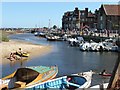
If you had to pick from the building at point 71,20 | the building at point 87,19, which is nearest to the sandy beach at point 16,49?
the building at point 87,19

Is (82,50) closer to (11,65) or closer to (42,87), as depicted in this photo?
(11,65)

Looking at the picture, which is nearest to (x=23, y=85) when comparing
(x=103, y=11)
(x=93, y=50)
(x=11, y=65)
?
(x=11, y=65)

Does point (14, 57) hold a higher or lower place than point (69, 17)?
lower

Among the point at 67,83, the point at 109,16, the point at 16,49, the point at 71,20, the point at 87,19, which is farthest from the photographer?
the point at 71,20

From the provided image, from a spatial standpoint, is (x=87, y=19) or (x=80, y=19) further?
(x=80, y=19)

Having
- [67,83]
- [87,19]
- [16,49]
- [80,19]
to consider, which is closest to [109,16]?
[87,19]

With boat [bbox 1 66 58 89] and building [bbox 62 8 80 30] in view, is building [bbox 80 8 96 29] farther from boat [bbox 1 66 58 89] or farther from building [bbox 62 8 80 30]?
boat [bbox 1 66 58 89]

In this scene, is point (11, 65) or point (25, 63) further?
point (25, 63)

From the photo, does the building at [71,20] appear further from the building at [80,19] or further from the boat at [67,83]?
the boat at [67,83]

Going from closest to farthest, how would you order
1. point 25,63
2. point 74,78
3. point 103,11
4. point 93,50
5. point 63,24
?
point 74,78 < point 25,63 < point 93,50 < point 103,11 < point 63,24

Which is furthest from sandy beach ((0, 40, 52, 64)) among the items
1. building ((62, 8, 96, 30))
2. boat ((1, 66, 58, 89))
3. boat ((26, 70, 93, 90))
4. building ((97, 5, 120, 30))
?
building ((62, 8, 96, 30))

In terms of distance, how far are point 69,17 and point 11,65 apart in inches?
3327

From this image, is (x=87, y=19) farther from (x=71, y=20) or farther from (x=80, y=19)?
(x=71, y=20)

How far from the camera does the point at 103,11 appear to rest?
7944 centimetres
